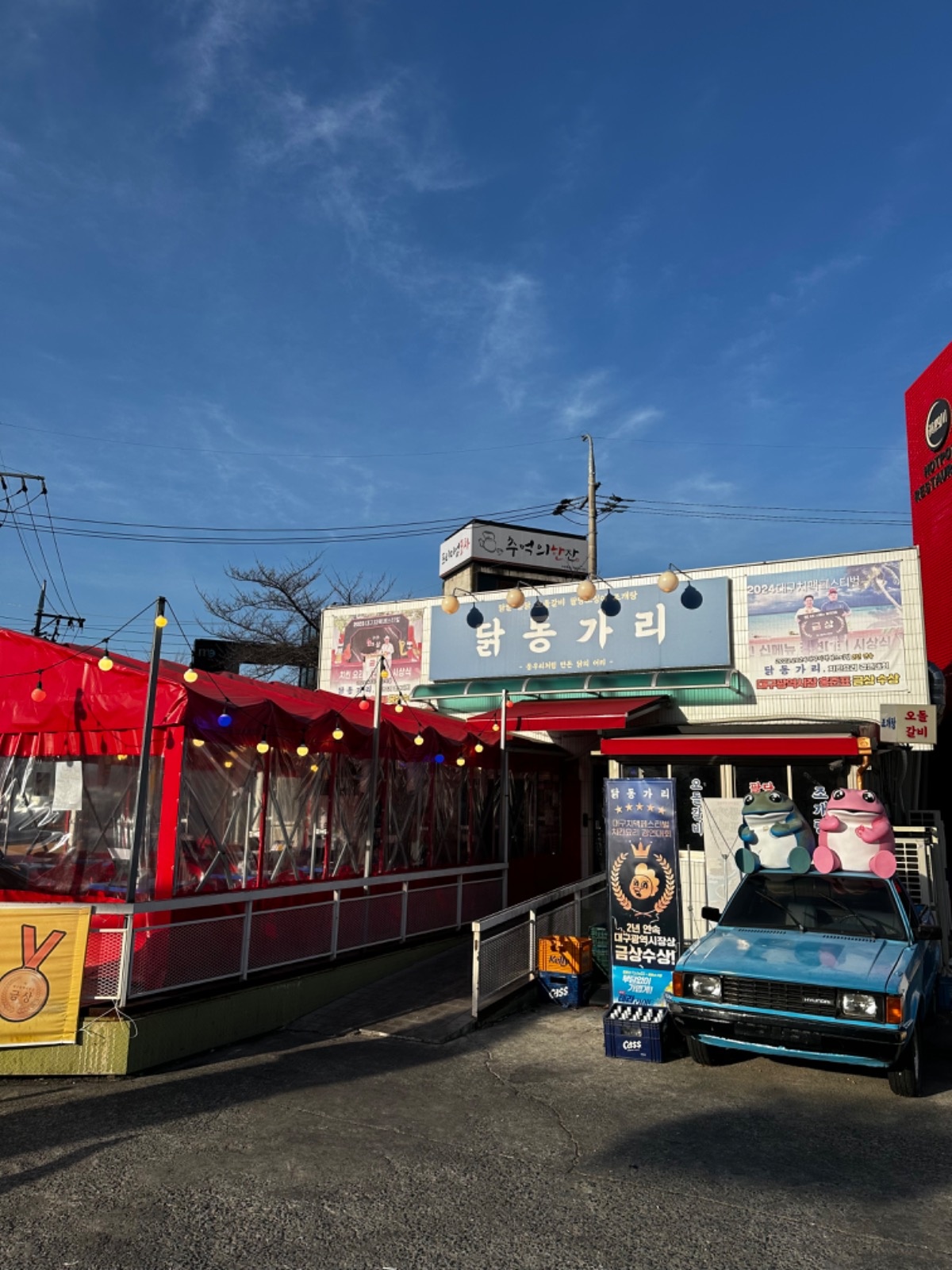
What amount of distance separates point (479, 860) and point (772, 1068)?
751 cm

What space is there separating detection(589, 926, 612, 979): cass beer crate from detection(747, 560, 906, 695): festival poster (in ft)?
22.1

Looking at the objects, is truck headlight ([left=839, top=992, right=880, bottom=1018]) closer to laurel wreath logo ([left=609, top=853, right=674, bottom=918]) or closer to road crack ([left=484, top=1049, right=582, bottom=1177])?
road crack ([left=484, top=1049, right=582, bottom=1177])

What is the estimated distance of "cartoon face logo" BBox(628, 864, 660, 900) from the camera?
957 cm

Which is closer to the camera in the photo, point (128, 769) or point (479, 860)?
point (128, 769)

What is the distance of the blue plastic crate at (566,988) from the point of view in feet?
34.3

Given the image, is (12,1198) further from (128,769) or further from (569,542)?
(569,542)

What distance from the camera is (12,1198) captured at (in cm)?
521

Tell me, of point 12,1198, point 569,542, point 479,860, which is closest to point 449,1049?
point 12,1198

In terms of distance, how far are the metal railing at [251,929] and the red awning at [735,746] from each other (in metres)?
3.54

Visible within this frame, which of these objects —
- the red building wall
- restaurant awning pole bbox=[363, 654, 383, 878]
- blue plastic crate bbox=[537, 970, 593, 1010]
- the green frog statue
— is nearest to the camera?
the green frog statue

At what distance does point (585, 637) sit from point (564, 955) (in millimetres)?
8136

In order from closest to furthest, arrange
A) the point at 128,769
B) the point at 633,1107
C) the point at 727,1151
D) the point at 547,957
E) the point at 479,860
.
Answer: the point at 727,1151
the point at 633,1107
the point at 128,769
the point at 547,957
the point at 479,860

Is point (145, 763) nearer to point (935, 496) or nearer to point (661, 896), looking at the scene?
point (661, 896)

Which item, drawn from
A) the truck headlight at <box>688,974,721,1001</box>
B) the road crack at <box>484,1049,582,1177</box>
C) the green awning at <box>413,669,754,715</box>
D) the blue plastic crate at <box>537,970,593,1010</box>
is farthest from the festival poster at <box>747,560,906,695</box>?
the road crack at <box>484,1049,582,1177</box>
